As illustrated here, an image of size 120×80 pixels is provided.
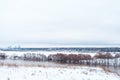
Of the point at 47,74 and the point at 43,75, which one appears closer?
the point at 43,75

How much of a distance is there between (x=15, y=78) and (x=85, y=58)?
340 feet

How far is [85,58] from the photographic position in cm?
11275

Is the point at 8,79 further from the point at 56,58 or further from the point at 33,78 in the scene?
the point at 56,58

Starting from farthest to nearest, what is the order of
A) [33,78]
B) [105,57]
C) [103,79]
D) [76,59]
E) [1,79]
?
[105,57], [76,59], [103,79], [33,78], [1,79]

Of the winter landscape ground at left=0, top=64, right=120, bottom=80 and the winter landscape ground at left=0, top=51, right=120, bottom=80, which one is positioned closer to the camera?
the winter landscape ground at left=0, top=64, right=120, bottom=80

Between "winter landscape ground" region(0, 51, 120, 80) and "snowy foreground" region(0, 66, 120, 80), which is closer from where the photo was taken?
"snowy foreground" region(0, 66, 120, 80)

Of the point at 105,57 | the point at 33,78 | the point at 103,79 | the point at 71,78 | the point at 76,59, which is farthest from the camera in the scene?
the point at 105,57

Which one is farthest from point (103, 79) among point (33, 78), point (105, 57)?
point (105, 57)

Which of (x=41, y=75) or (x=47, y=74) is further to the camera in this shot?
(x=47, y=74)

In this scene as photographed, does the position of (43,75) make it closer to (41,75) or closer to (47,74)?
(41,75)

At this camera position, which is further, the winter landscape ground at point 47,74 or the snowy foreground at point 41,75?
the winter landscape ground at point 47,74

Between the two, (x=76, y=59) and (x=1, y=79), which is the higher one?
(x=1, y=79)

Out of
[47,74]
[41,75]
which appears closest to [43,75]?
[41,75]

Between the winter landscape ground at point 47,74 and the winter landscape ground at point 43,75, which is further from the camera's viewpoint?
the winter landscape ground at point 47,74
